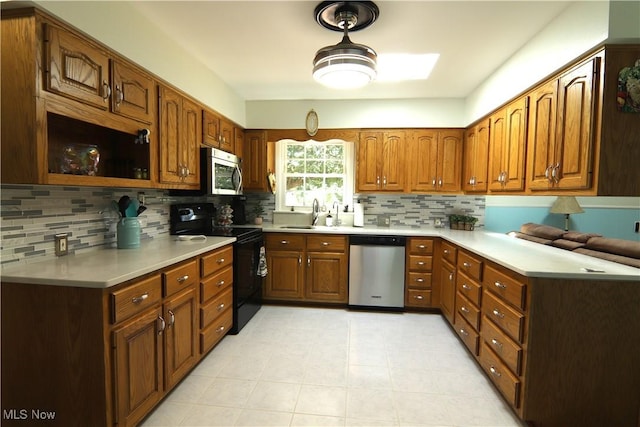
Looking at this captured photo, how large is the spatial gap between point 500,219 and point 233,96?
3392mm

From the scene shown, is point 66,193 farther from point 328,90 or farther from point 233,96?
point 328,90

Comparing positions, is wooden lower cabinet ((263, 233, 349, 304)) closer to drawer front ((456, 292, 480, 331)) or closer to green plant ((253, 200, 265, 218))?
green plant ((253, 200, 265, 218))

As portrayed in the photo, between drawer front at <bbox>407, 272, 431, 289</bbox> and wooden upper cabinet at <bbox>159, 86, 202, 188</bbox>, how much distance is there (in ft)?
7.92

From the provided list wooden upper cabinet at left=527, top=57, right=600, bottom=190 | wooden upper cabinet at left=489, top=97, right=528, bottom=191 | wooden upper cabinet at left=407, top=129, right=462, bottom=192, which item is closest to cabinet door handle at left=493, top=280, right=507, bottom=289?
wooden upper cabinet at left=527, top=57, right=600, bottom=190

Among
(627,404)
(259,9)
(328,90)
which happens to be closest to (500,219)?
(627,404)

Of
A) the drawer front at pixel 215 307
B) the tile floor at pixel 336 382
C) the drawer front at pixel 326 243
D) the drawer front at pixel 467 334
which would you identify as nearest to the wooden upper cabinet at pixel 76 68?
the drawer front at pixel 215 307

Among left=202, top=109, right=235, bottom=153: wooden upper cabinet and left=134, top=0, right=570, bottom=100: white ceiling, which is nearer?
left=134, top=0, right=570, bottom=100: white ceiling

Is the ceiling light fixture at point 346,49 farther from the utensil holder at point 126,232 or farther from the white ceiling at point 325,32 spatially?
the utensil holder at point 126,232

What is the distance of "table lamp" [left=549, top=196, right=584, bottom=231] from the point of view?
287 cm

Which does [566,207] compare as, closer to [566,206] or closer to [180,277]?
[566,206]

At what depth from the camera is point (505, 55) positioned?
2.47 m

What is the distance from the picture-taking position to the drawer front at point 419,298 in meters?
3.37

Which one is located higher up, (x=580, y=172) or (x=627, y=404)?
(x=580, y=172)

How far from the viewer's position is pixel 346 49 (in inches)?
74.4
